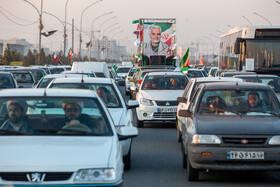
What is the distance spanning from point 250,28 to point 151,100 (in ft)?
29.9

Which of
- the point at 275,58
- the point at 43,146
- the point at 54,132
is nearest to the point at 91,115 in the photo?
the point at 54,132

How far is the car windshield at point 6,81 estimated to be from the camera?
69.3 ft

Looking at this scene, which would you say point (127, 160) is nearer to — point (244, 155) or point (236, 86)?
point (236, 86)

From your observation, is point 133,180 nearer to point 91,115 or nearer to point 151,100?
point 91,115

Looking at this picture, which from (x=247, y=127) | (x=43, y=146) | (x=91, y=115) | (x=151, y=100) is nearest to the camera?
(x=43, y=146)

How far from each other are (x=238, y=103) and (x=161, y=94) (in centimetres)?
838

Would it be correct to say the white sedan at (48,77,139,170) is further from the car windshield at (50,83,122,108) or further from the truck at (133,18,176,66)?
the truck at (133,18,176,66)

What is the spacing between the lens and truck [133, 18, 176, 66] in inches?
1342

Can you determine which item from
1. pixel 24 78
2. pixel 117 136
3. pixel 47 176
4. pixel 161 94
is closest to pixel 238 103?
pixel 117 136

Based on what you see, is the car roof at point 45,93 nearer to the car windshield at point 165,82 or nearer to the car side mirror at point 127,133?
the car side mirror at point 127,133

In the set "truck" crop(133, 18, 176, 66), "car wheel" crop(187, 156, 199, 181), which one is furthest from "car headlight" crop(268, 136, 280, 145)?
"truck" crop(133, 18, 176, 66)

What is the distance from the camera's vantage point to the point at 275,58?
26.0 metres

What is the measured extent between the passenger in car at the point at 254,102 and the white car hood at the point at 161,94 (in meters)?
8.12

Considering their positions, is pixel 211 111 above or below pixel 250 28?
below
